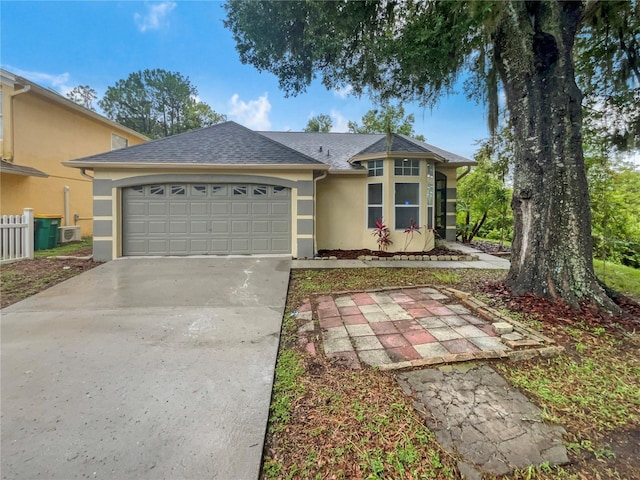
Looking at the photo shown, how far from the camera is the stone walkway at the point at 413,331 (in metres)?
2.98

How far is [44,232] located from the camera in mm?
9453

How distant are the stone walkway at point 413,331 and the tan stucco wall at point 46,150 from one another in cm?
1148

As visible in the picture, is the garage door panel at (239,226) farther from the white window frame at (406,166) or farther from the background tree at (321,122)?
the background tree at (321,122)

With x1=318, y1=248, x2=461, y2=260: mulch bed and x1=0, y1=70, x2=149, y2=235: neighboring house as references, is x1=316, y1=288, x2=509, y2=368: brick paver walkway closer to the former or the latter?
x1=318, y1=248, x2=461, y2=260: mulch bed

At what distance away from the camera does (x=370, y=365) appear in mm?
2830

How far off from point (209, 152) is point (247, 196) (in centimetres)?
167

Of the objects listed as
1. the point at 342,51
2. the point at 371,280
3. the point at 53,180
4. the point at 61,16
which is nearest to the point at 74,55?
the point at 61,16

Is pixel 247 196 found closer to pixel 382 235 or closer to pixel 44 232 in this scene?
pixel 382 235

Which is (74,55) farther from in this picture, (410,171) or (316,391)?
(316,391)

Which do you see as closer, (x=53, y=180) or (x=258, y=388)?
(x=258, y=388)

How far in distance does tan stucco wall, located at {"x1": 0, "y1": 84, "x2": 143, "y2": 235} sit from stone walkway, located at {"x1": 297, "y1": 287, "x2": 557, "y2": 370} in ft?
37.7

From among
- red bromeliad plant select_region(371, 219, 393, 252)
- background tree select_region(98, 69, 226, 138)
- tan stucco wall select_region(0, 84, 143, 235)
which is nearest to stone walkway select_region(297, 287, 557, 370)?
red bromeliad plant select_region(371, 219, 393, 252)

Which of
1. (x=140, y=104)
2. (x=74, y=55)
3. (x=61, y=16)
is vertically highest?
(x=140, y=104)

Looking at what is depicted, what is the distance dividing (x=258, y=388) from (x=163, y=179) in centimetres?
737
